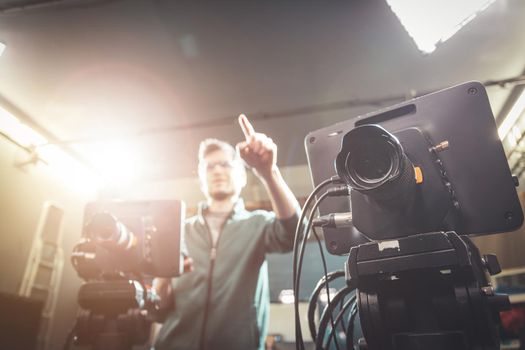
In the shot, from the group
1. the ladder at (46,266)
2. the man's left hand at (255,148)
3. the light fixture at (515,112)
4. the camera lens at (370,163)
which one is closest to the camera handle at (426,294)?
the camera lens at (370,163)

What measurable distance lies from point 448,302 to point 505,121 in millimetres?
2662

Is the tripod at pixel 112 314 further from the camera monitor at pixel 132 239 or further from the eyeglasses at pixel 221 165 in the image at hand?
the eyeglasses at pixel 221 165

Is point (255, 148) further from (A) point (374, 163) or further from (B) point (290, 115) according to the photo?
(B) point (290, 115)

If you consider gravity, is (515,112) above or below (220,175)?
above

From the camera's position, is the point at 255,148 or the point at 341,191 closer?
the point at 341,191

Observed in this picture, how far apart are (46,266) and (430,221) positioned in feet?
10.3

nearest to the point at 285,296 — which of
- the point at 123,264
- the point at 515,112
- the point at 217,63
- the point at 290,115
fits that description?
the point at 290,115

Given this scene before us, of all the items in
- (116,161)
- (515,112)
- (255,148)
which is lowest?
(255,148)

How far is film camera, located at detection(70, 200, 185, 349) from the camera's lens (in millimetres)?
882

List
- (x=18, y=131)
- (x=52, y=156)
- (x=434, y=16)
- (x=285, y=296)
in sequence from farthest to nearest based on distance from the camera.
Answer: (x=285, y=296), (x=52, y=156), (x=18, y=131), (x=434, y=16)

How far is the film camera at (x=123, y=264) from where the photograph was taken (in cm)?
88

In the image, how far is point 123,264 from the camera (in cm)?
96

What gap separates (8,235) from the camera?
246cm

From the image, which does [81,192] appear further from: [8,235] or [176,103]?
[176,103]
